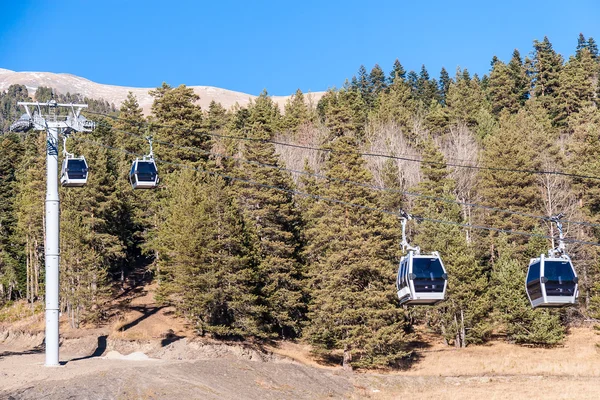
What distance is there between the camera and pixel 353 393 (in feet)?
126

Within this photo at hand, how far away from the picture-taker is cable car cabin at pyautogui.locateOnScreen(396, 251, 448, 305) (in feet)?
73.8

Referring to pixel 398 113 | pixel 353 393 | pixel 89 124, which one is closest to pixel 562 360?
pixel 353 393

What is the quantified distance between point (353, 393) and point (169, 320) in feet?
70.4

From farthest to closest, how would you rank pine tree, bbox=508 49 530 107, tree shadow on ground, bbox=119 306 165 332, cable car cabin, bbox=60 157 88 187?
pine tree, bbox=508 49 530 107 → tree shadow on ground, bbox=119 306 165 332 → cable car cabin, bbox=60 157 88 187

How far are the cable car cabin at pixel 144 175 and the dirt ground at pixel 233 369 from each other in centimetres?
808

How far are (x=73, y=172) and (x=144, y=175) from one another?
3004mm

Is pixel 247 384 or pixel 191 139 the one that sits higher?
pixel 191 139

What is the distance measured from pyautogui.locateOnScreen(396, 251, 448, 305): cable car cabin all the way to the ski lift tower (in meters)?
15.0

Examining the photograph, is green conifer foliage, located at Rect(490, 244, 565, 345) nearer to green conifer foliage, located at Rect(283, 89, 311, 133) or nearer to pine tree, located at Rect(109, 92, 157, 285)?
pine tree, located at Rect(109, 92, 157, 285)

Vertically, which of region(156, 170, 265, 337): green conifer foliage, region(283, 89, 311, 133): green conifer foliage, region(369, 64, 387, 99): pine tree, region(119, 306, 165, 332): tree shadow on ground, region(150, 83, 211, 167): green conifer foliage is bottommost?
region(119, 306, 165, 332): tree shadow on ground

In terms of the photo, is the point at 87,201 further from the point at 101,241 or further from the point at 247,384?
the point at 247,384

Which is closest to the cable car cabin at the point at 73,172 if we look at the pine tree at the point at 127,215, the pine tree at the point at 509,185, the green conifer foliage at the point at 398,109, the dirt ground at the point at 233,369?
the dirt ground at the point at 233,369

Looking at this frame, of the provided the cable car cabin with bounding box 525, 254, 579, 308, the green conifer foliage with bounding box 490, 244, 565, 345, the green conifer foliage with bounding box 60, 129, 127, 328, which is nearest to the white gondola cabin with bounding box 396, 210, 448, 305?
the cable car cabin with bounding box 525, 254, 579, 308

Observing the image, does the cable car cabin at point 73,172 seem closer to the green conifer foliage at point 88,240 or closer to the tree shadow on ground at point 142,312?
the green conifer foliage at point 88,240
